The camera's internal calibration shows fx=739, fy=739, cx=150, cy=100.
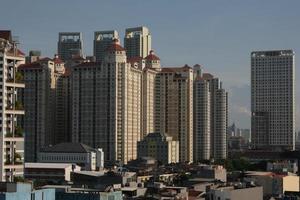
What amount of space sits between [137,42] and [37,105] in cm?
2356

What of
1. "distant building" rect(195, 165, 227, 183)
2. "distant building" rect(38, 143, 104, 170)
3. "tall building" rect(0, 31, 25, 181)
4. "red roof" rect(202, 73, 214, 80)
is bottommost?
"distant building" rect(195, 165, 227, 183)

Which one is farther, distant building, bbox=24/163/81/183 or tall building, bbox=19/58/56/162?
tall building, bbox=19/58/56/162

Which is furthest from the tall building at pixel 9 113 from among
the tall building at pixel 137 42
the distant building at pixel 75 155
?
the tall building at pixel 137 42

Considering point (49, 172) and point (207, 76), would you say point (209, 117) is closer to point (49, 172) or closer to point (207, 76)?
point (207, 76)

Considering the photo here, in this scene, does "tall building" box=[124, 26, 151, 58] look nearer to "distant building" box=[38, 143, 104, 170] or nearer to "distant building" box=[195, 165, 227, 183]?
"distant building" box=[38, 143, 104, 170]

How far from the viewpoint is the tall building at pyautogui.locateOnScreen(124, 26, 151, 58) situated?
260ft

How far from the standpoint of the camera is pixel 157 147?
59.6 meters

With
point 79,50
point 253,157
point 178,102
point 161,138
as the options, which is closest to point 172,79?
Answer: point 178,102

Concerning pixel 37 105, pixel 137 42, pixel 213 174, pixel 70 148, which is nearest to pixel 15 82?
pixel 213 174

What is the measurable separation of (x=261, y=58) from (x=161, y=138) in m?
30.3

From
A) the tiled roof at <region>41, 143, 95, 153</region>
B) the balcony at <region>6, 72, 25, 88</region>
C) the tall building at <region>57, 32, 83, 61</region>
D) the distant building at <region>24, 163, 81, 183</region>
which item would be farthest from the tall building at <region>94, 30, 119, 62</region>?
the balcony at <region>6, 72, 25, 88</region>

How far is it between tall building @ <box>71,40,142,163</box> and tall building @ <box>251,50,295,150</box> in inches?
1117

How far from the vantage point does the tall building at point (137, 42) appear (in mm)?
79312

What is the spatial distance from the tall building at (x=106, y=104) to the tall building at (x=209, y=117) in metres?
11.9
